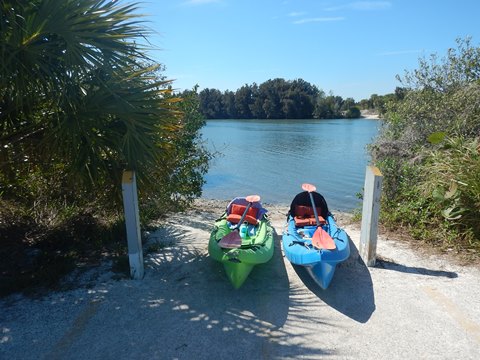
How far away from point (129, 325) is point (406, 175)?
20.1 feet

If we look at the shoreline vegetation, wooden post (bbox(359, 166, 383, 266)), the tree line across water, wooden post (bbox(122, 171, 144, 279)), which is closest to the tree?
the shoreline vegetation

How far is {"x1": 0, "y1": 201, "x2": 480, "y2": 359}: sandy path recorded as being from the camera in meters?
3.53

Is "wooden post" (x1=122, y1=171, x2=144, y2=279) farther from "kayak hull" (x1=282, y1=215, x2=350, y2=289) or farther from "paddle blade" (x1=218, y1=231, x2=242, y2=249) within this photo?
"kayak hull" (x1=282, y1=215, x2=350, y2=289)

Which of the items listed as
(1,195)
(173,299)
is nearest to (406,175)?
(173,299)

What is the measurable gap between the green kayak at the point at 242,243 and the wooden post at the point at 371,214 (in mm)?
1374

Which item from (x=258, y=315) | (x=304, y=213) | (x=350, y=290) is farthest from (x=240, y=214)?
(x=258, y=315)

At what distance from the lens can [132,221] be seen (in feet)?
15.9

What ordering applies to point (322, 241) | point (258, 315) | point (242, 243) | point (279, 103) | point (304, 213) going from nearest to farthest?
1. point (258, 315)
2. point (322, 241)
3. point (242, 243)
4. point (304, 213)
5. point (279, 103)

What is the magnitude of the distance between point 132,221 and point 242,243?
4.91ft

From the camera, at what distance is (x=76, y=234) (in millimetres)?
6160

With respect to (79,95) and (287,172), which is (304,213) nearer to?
(79,95)

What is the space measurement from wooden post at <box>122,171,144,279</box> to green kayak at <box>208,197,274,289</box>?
3.15 feet

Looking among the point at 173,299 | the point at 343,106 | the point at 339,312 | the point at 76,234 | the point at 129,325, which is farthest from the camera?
the point at 343,106

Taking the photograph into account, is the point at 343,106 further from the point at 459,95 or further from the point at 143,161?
the point at 143,161
